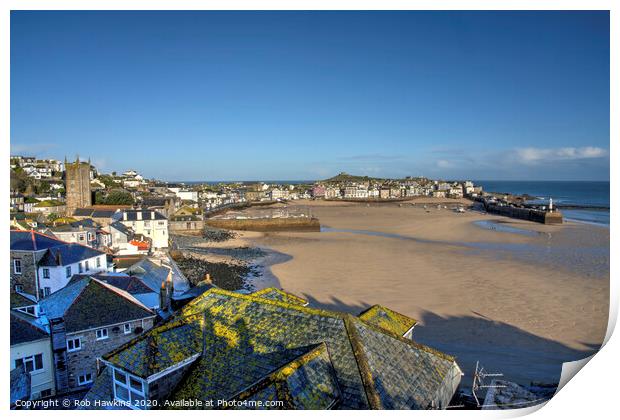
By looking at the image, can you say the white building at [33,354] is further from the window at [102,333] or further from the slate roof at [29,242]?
the slate roof at [29,242]

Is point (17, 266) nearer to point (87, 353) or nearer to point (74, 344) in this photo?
point (74, 344)

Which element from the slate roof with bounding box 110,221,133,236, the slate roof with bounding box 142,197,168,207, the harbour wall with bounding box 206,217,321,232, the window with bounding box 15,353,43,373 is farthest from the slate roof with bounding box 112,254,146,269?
the harbour wall with bounding box 206,217,321,232

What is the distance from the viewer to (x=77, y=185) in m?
27.8

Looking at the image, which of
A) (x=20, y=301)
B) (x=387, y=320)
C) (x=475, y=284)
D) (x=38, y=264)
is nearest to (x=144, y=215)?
(x=38, y=264)

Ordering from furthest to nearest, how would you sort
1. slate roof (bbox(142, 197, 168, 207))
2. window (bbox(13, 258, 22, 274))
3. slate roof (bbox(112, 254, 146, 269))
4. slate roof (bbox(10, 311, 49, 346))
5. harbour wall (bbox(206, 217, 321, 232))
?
harbour wall (bbox(206, 217, 321, 232)) < slate roof (bbox(142, 197, 168, 207)) < slate roof (bbox(112, 254, 146, 269)) < window (bbox(13, 258, 22, 274)) < slate roof (bbox(10, 311, 49, 346))

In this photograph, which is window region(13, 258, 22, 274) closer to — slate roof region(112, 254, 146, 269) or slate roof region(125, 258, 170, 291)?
slate roof region(125, 258, 170, 291)

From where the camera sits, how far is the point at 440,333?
9.89 m

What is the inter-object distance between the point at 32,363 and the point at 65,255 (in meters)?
3.94

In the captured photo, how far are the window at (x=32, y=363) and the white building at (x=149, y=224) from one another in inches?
610

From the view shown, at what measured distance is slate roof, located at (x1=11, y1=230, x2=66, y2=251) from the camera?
866cm

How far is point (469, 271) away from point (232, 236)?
716 inches

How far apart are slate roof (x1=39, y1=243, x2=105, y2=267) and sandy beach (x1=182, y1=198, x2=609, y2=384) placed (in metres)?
6.74
